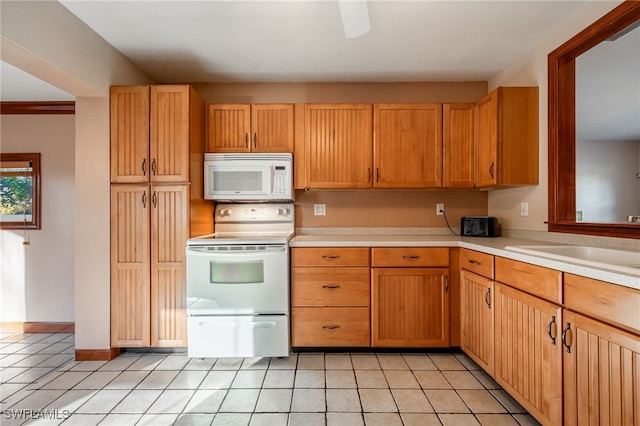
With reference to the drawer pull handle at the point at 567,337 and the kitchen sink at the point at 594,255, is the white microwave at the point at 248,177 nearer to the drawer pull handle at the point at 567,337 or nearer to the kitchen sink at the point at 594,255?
the kitchen sink at the point at 594,255

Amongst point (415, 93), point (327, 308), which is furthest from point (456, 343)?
point (415, 93)

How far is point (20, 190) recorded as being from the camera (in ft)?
10.6

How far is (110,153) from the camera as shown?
243cm

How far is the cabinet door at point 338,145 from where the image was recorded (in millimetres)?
2771

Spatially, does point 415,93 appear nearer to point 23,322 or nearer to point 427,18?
point 427,18

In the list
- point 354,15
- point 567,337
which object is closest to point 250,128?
point 354,15

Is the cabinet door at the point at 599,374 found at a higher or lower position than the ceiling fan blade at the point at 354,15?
lower

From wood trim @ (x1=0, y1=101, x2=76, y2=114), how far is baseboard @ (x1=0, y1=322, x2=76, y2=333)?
210 centimetres

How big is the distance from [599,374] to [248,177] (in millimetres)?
2407

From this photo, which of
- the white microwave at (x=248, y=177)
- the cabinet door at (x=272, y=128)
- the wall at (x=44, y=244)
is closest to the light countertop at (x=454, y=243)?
the white microwave at (x=248, y=177)

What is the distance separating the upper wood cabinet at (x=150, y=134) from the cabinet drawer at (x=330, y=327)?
142 centimetres

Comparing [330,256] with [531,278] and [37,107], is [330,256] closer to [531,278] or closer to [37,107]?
[531,278]

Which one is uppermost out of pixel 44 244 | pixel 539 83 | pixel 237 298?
pixel 539 83

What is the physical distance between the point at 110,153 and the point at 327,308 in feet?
6.65
